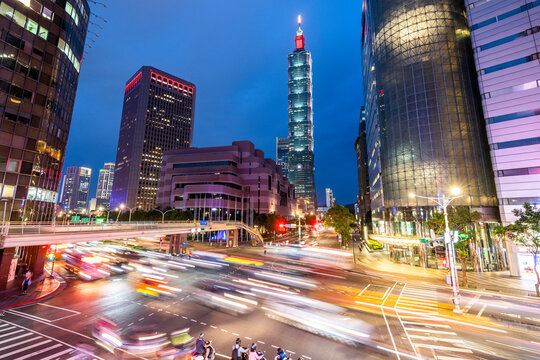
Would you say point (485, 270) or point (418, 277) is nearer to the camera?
point (418, 277)

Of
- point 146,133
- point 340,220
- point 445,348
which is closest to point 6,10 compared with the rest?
point 445,348

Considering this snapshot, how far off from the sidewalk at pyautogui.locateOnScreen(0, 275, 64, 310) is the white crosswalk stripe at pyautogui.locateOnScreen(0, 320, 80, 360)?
20.4ft

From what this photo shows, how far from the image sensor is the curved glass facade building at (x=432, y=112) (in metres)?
40.0

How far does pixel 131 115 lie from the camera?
160375 mm

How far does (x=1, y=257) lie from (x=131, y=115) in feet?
533

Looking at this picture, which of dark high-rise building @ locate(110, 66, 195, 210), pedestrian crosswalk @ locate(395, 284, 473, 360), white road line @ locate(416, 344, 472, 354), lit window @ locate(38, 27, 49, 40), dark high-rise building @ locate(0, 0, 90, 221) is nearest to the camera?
pedestrian crosswalk @ locate(395, 284, 473, 360)

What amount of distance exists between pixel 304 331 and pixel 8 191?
40.7m

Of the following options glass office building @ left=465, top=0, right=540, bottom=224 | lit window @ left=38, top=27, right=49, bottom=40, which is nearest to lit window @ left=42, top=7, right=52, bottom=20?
lit window @ left=38, top=27, right=49, bottom=40

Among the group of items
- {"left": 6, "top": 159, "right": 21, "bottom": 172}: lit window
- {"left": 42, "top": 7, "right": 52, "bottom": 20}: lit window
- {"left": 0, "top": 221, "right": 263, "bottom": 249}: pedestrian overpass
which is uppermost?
{"left": 42, "top": 7, "right": 52, "bottom": 20}: lit window

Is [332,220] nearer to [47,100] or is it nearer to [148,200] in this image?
[47,100]

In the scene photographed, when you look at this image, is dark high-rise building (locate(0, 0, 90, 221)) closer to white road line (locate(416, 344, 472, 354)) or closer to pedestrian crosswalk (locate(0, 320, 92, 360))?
pedestrian crosswalk (locate(0, 320, 92, 360))

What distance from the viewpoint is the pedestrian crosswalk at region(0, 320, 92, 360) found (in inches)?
484

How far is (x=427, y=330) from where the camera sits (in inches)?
616

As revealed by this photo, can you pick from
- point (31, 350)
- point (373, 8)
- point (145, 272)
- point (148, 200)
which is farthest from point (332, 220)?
point (148, 200)
